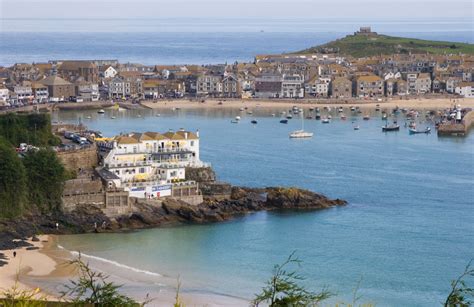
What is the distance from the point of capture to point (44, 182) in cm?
1444

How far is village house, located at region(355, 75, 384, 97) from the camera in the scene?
37.8 m

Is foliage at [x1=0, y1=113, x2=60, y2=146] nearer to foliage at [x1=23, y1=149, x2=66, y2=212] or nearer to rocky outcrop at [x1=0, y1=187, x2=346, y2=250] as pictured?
foliage at [x1=23, y1=149, x2=66, y2=212]

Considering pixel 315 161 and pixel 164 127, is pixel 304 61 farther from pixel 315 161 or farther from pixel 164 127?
pixel 315 161

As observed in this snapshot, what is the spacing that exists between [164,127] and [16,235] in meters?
13.4

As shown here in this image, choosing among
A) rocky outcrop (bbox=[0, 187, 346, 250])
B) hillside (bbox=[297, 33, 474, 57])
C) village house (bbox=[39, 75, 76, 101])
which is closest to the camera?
rocky outcrop (bbox=[0, 187, 346, 250])

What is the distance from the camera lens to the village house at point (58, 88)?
34.3m

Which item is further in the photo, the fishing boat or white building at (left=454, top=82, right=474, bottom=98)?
white building at (left=454, top=82, right=474, bottom=98)

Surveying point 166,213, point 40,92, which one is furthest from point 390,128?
point 166,213

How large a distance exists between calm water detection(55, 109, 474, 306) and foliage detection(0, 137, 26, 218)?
85 centimetres

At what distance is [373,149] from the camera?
75.9ft

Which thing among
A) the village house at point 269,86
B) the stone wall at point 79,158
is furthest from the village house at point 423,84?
the stone wall at point 79,158

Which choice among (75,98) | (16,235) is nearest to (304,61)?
(75,98)

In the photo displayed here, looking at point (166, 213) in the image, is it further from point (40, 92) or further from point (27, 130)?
point (40, 92)

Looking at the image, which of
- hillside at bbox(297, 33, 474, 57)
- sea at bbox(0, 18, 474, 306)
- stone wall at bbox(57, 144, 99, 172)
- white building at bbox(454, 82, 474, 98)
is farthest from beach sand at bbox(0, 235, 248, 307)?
hillside at bbox(297, 33, 474, 57)
